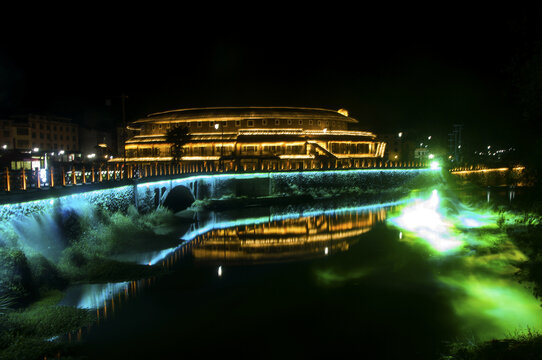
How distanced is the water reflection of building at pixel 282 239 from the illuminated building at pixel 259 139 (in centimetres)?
2139

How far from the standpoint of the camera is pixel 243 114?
71.7 metres

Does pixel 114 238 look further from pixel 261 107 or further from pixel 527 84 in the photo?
pixel 261 107

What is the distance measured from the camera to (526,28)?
39.1ft

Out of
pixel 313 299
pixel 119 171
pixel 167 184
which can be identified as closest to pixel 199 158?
pixel 167 184

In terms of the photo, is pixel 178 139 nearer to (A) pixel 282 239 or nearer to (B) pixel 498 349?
(A) pixel 282 239

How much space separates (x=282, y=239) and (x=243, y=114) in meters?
41.5

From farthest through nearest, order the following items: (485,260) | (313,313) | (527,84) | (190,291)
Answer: (485,260) < (190,291) < (313,313) < (527,84)

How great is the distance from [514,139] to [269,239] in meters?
21.1

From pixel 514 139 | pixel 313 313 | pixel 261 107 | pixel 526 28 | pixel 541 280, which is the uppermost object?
pixel 261 107

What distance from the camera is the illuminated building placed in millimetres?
65750

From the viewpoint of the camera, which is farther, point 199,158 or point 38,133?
point 38,133

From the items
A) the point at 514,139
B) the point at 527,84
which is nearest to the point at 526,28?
the point at 527,84

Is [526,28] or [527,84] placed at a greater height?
[526,28]

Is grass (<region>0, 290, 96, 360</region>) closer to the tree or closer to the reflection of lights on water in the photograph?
the reflection of lights on water
